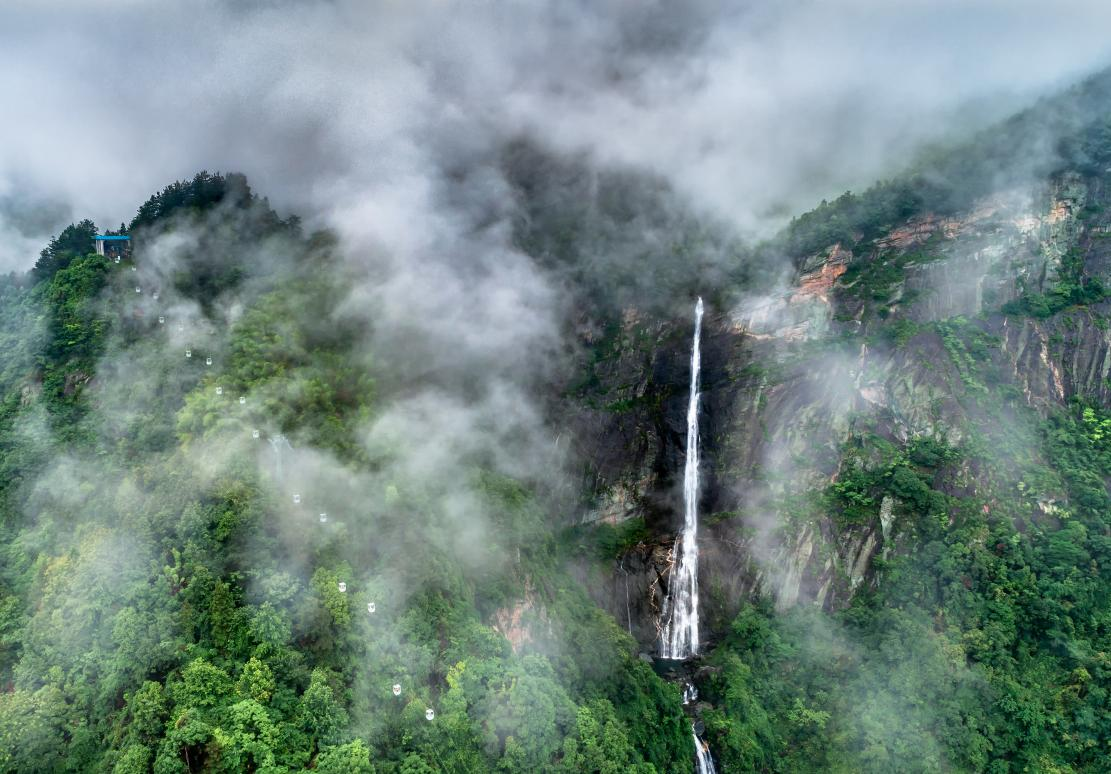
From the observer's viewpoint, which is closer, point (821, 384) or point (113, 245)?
point (113, 245)

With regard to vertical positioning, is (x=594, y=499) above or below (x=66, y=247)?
below

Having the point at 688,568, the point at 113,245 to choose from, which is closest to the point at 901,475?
the point at 688,568

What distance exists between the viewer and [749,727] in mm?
36375

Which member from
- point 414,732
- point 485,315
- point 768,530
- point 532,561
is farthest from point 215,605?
point 768,530

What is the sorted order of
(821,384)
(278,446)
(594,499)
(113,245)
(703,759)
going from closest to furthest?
(278,446) → (703,759) → (113,245) → (821,384) → (594,499)

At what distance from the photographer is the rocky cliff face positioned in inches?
1618

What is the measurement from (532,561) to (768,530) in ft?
44.8

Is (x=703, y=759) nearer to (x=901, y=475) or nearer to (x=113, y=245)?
(x=901, y=475)

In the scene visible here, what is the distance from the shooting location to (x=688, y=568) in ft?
146

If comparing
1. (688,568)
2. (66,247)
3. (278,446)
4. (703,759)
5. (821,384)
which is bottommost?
(703,759)

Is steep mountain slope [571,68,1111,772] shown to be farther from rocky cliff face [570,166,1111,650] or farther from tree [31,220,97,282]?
tree [31,220,97,282]

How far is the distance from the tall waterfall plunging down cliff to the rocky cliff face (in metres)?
0.52

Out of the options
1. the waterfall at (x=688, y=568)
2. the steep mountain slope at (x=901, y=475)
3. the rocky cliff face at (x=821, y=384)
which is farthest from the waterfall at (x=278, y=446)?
the waterfall at (x=688, y=568)

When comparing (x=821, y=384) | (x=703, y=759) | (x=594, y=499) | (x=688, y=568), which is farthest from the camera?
(x=594, y=499)
